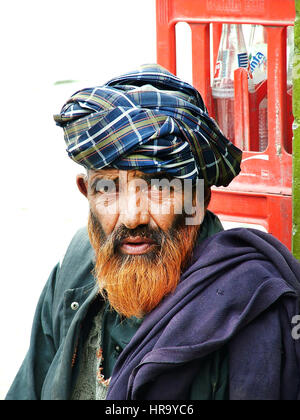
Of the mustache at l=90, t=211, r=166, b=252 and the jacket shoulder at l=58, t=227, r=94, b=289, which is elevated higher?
the mustache at l=90, t=211, r=166, b=252

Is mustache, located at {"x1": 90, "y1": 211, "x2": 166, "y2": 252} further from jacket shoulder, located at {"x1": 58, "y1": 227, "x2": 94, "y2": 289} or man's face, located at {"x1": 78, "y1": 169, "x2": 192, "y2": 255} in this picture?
jacket shoulder, located at {"x1": 58, "y1": 227, "x2": 94, "y2": 289}

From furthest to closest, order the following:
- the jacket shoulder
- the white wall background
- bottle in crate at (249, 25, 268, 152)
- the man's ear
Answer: the white wall background
bottle in crate at (249, 25, 268, 152)
the jacket shoulder
the man's ear

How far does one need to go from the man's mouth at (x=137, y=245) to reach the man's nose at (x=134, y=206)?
0.19 ft

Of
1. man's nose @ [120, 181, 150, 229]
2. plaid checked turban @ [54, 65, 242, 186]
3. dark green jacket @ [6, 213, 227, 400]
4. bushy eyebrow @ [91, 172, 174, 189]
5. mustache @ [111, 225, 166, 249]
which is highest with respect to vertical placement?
plaid checked turban @ [54, 65, 242, 186]

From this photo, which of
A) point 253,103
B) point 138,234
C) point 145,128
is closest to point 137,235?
point 138,234

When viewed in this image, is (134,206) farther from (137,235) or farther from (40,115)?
(40,115)

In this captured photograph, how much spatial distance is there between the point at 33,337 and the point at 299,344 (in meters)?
1.06

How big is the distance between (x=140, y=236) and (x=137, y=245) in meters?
0.04

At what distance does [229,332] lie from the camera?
2463 millimetres

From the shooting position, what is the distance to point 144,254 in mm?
2768

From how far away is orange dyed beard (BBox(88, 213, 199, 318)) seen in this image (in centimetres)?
274

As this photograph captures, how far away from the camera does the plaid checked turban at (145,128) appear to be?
2.68m

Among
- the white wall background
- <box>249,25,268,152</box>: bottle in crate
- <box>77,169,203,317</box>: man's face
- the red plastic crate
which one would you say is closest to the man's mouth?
<box>77,169,203,317</box>: man's face

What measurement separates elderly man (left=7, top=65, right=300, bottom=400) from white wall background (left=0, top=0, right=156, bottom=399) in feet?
5.69
